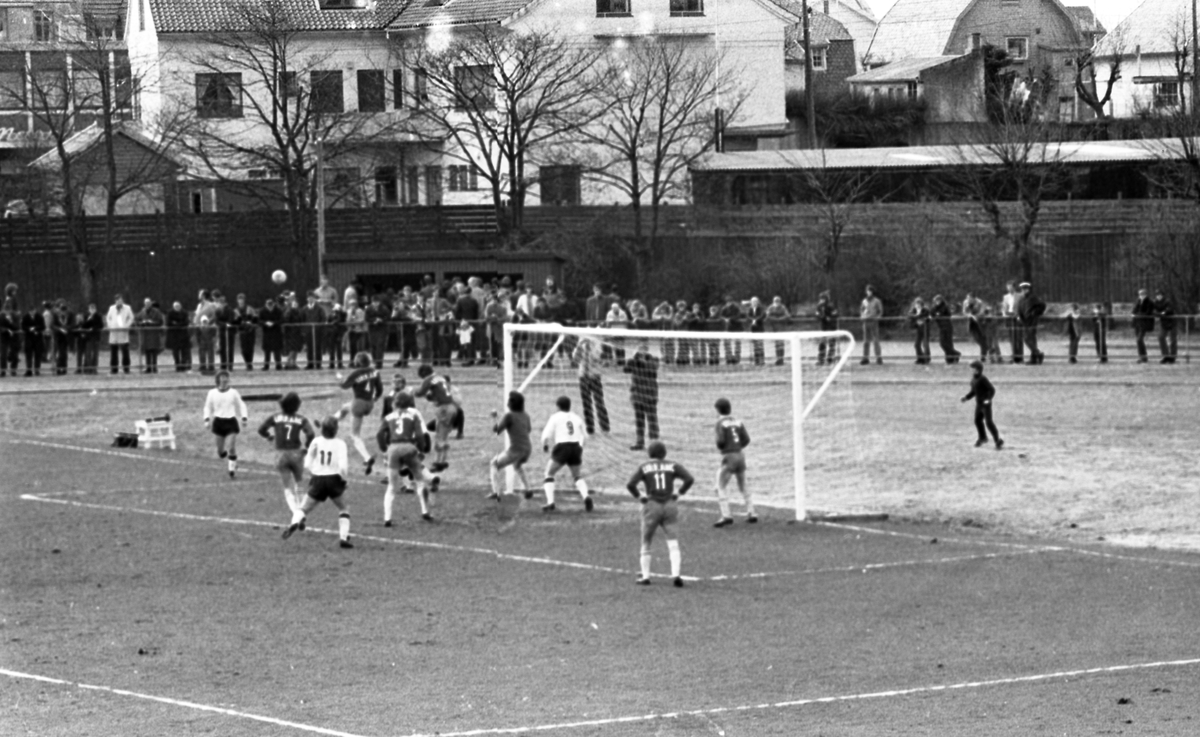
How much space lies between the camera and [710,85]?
51.3 ft

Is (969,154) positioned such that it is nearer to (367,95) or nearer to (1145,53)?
(1145,53)

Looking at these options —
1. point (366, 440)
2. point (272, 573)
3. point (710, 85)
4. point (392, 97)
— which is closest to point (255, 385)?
point (366, 440)

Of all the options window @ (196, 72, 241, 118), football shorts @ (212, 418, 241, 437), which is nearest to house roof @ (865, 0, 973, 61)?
window @ (196, 72, 241, 118)

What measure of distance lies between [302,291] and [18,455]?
56.4ft

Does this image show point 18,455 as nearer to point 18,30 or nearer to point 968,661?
point 968,661

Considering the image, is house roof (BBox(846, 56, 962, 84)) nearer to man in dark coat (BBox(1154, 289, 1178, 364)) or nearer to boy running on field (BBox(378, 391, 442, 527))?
boy running on field (BBox(378, 391, 442, 527))

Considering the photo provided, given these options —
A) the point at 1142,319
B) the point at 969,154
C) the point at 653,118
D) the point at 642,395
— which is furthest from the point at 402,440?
the point at 1142,319

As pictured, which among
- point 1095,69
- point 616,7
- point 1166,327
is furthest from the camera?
point 1166,327

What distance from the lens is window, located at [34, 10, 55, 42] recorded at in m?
6.77

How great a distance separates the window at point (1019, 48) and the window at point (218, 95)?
2388 centimetres

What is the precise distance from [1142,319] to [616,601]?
1794 centimetres

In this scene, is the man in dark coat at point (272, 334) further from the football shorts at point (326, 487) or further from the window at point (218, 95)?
the football shorts at point (326, 487)

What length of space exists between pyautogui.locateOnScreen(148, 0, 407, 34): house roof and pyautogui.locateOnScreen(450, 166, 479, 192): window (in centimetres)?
1620

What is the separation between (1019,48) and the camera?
21.6 ft
